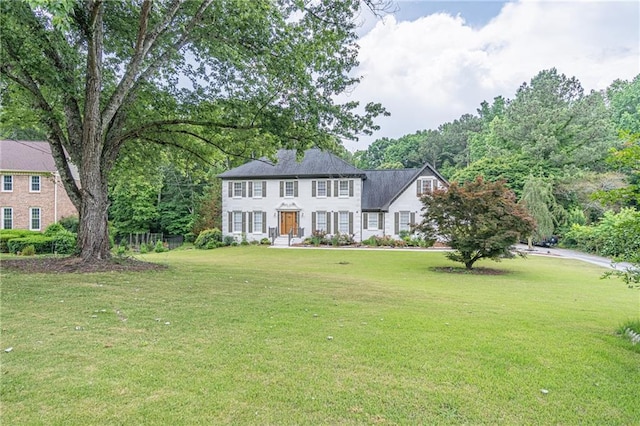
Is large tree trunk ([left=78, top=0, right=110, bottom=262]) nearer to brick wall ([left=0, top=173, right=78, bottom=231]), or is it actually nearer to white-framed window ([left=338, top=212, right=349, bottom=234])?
white-framed window ([left=338, top=212, right=349, bottom=234])

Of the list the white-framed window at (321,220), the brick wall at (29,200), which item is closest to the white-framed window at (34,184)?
the brick wall at (29,200)

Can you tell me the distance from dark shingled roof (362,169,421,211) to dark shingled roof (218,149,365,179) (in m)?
1.95

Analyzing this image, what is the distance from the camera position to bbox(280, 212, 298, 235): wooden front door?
27.8m

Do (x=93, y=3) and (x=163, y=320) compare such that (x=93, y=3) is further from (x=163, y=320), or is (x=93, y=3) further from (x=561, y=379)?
(x=561, y=379)

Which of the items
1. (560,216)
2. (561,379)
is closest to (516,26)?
(561,379)

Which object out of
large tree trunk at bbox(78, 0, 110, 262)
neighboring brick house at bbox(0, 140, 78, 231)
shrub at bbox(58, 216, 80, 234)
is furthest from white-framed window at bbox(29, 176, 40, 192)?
large tree trunk at bbox(78, 0, 110, 262)

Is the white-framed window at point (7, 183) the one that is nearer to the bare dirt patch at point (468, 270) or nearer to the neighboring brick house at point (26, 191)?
the neighboring brick house at point (26, 191)

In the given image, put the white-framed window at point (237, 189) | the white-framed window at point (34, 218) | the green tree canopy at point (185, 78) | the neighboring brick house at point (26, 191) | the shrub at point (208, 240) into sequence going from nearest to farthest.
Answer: the green tree canopy at point (185, 78) → the shrub at point (208, 240) → the neighboring brick house at point (26, 191) → the white-framed window at point (34, 218) → the white-framed window at point (237, 189)

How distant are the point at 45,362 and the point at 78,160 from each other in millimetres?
A: 7835

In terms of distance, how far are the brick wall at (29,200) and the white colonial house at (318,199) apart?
1294 cm

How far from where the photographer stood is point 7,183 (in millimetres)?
27000

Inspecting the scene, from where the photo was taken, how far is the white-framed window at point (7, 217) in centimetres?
2694

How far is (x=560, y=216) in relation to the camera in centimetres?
2809

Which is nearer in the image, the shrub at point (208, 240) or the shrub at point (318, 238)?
the shrub at point (208, 240)
